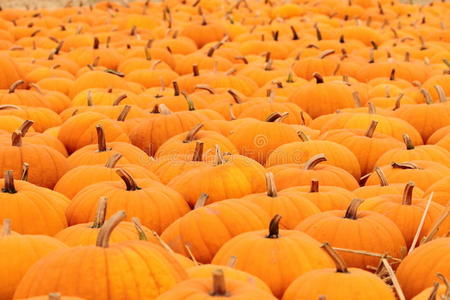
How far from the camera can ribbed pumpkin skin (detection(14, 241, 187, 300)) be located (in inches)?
104

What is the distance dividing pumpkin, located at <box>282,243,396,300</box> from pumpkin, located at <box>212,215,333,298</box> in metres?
0.24

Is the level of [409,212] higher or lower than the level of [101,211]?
lower

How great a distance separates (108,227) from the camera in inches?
107

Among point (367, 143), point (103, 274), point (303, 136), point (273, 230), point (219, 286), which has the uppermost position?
point (219, 286)

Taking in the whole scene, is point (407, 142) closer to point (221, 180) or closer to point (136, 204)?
point (221, 180)

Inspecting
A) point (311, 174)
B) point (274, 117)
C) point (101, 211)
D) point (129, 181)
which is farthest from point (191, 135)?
point (101, 211)

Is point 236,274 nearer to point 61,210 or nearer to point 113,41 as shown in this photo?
point 61,210

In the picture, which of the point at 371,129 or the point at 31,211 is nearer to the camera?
the point at 31,211

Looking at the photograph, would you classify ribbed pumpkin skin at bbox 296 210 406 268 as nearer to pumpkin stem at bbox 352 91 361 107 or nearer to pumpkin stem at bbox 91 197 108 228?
pumpkin stem at bbox 91 197 108 228

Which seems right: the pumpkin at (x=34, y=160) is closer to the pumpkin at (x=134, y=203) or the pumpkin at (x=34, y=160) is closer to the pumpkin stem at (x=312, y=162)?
the pumpkin at (x=134, y=203)

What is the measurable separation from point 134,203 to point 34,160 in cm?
106

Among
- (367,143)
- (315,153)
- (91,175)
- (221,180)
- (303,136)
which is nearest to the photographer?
(221,180)

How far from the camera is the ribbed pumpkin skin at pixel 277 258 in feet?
10.3

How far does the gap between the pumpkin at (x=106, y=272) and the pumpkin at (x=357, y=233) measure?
0.96m
